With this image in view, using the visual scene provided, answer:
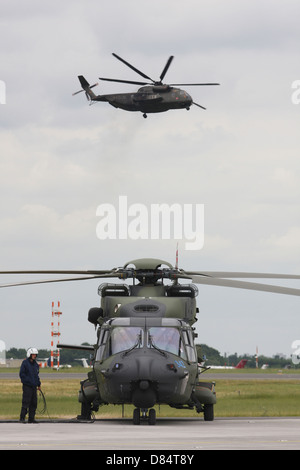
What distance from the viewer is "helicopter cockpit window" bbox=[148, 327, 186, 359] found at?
2303 centimetres

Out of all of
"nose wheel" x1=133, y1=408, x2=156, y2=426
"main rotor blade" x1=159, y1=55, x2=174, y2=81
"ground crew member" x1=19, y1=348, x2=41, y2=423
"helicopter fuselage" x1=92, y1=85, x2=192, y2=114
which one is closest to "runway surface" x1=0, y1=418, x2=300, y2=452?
"nose wheel" x1=133, y1=408, x2=156, y2=426

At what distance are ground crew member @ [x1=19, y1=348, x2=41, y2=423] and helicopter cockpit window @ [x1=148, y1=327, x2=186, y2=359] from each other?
3.44 m

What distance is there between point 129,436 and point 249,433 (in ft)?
9.49

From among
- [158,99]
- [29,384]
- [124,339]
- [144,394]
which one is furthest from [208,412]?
[158,99]

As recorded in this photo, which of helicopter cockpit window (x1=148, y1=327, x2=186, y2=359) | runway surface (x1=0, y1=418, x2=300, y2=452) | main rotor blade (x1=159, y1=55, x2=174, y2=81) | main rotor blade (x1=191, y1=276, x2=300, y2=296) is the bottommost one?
runway surface (x1=0, y1=418, x2=300, y2=452)

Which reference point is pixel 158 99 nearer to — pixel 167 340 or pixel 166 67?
pixel 166 67

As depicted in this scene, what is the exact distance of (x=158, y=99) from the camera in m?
64.4

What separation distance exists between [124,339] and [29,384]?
307 centimetres

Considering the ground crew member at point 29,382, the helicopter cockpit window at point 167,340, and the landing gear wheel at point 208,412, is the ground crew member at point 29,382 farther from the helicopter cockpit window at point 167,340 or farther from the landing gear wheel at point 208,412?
the landing gear wheel at point 208,412

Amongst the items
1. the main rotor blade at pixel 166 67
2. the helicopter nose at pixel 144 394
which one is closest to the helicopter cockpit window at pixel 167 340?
the helicopter nose at pixel 144 394

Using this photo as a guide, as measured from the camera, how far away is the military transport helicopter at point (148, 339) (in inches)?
863

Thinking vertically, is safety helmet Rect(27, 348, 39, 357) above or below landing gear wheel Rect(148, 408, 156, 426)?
above

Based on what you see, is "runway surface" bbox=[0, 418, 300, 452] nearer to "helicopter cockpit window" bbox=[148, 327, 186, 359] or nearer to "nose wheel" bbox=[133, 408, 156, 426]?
"nose wheel" bbox=[133, 408, 156, 426]
